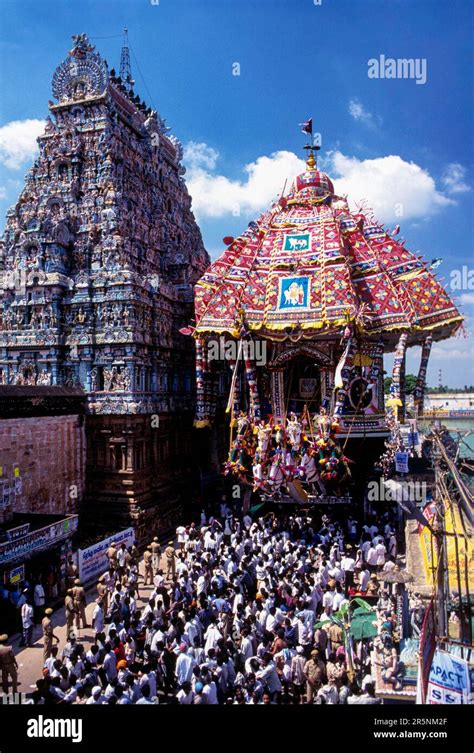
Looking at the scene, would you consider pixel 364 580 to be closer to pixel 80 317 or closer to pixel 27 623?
pixel 27 623

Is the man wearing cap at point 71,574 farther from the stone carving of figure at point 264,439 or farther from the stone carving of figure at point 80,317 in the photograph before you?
the stone carving of figure at point 80,317

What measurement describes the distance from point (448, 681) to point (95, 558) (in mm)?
13422

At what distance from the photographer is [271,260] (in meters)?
23.1

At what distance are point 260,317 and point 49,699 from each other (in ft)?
51.1

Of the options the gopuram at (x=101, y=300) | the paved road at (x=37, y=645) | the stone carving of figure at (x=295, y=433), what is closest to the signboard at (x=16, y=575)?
the paved road at (x=37, y=645)

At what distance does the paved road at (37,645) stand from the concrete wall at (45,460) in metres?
4.67

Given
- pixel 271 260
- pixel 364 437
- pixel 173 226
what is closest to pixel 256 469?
pixel 364 437

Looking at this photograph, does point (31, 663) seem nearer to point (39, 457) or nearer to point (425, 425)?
point (39, 457)

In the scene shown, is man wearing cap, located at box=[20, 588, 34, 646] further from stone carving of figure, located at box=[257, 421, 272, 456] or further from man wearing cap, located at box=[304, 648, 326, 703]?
stone carving of figure, located at box=[257, 421, 272, 456]

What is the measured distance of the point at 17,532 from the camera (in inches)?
587

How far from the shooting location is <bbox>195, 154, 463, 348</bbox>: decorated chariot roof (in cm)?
2103

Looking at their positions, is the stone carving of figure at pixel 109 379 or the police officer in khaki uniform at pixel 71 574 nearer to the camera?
the police officer in khaki uniform at pixel 71 574

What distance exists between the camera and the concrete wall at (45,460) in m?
18.3

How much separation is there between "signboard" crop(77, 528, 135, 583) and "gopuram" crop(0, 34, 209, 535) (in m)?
2.26
